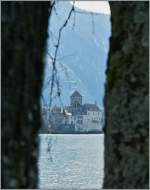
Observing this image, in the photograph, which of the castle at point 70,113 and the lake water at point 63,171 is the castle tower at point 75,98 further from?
the lake water at point 63,171

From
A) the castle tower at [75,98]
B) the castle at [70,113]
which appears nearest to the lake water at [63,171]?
the castle at [70,113]

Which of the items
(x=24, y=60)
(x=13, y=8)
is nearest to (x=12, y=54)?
(x=24, y=60)

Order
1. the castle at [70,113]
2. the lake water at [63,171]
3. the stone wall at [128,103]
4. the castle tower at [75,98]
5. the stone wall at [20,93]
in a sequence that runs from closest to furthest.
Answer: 1. the stone wall at [20,93]
2. the stone wall at [128,103]
3. the castle at [70,113]
4. the lake water at [63,171]
5. the castle tower at [75,98]

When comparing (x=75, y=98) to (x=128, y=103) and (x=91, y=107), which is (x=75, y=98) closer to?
(x=91, y=107)

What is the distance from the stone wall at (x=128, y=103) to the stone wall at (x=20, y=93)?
71 cm

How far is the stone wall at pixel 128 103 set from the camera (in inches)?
100

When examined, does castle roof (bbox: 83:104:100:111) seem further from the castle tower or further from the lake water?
the lake water

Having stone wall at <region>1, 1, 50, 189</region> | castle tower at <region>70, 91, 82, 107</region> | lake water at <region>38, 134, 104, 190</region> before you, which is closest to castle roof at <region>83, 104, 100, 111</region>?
castle tower at <region>70, 91, 82, 107</region>

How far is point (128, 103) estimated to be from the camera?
2611 millimetres

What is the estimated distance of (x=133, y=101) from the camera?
8.50 ft

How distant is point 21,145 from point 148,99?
0.85 meters

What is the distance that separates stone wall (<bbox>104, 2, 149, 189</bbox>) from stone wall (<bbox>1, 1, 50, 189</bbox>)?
0.71 metres

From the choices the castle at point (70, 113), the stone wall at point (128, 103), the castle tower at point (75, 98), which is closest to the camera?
the stone wall at point (128, 103)

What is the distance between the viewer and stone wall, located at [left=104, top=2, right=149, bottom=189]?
2549 millimetres
